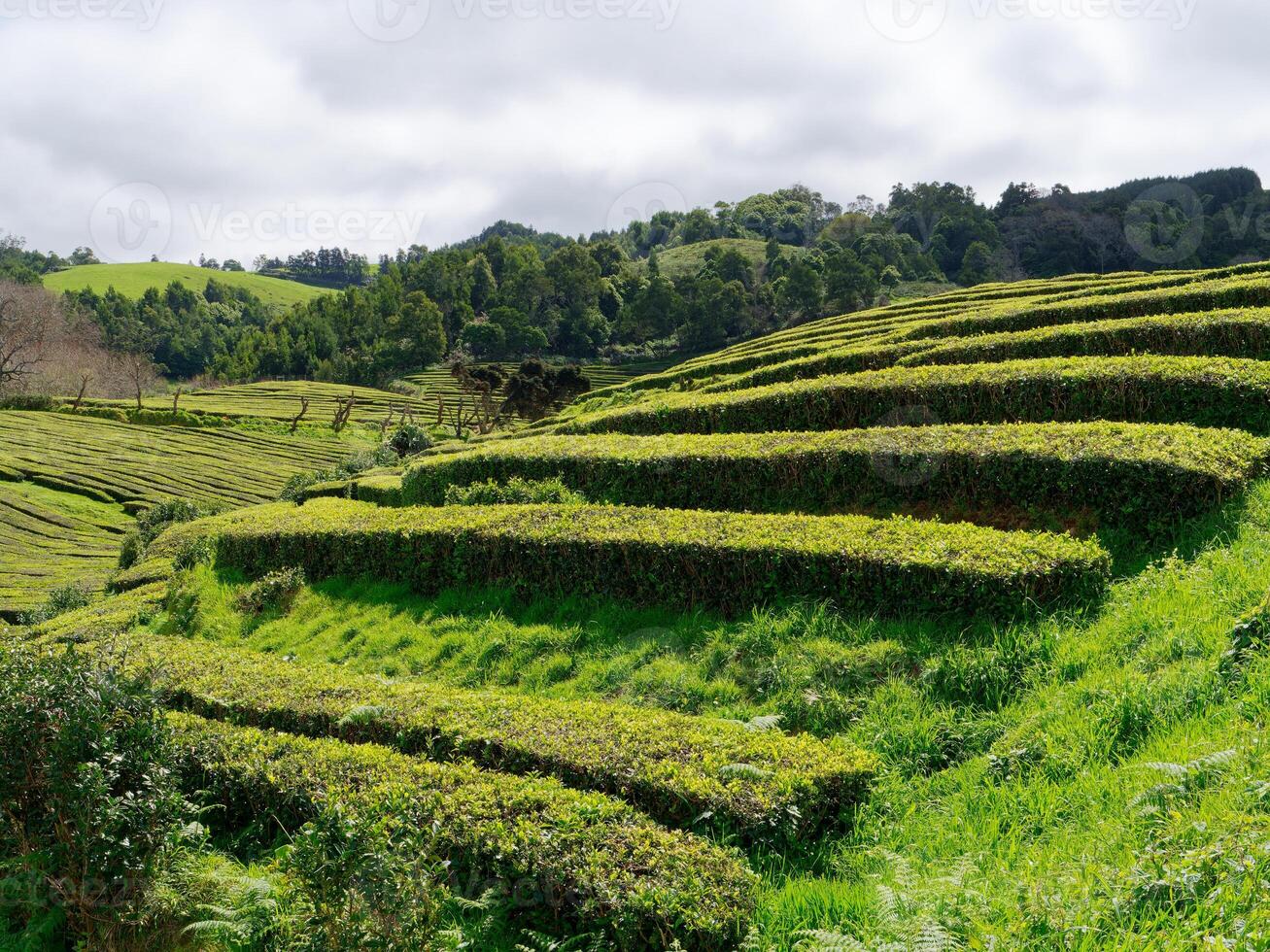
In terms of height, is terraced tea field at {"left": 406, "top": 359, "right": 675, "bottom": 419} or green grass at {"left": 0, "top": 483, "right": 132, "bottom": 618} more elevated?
terraced tea field at {"left": 406, "top": 359, "right": 675, "bottom": 419}

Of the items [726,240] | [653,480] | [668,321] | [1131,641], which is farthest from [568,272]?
[1131,641]

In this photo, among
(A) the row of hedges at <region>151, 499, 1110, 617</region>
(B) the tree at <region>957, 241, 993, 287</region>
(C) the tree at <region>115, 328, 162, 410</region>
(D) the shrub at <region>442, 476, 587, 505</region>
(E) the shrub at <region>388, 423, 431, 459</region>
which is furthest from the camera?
(C) the tree at <region>115, 328, 162, 410</region>

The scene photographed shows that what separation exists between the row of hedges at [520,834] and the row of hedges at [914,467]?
6677mm

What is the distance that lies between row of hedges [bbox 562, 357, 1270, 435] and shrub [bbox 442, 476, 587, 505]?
3.88 m

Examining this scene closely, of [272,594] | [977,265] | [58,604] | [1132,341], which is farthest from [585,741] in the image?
[977,265]

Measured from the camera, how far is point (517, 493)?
13508 mm

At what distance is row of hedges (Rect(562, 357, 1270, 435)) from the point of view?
35.0 ft

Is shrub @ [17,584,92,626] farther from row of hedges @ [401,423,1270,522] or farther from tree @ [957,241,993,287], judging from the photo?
tree @ [957,241,993,287]

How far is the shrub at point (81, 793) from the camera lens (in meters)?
4.54

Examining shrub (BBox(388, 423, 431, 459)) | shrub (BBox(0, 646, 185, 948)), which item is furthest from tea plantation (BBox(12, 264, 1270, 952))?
shrub (BBox(388, 423, 431, 459))

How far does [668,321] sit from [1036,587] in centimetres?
9098

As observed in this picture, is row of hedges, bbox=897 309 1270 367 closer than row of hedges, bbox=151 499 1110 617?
No

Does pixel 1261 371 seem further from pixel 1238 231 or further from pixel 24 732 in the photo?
pixel 1238 231

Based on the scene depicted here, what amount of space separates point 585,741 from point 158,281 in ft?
612
